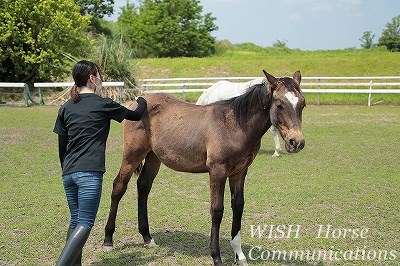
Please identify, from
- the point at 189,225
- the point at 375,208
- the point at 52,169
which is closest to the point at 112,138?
the point at 52,169

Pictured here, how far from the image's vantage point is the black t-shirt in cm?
373

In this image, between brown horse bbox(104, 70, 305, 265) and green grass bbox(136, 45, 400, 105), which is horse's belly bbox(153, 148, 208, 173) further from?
green grass bbox(136, 45, 400, 105)

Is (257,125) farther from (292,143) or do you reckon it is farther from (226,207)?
(226,207)

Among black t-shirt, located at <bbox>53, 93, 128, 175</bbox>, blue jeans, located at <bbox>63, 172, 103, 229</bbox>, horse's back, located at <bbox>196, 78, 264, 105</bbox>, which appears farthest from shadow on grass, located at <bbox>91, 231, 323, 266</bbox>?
horse's back, located at <bbox>196, 78, 264, 105</bbox>

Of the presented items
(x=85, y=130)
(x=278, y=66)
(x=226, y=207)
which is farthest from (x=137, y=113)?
(x=278, y=66)

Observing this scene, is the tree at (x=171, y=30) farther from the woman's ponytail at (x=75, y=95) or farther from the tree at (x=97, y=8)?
the woman's ponytail at (x=75, y=95)

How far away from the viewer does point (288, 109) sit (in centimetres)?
391

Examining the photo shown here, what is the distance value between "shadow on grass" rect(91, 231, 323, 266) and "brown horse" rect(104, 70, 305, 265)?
164mm

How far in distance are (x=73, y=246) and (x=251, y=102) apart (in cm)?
219

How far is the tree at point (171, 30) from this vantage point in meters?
46.9

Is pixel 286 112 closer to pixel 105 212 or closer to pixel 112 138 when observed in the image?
pixel 105 212

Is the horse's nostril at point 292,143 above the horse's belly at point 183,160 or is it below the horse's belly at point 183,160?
above

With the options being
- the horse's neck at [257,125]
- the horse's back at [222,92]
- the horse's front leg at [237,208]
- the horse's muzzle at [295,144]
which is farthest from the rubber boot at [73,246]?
the horse's back at [222,92]

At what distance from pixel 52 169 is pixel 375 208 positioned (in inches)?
253
